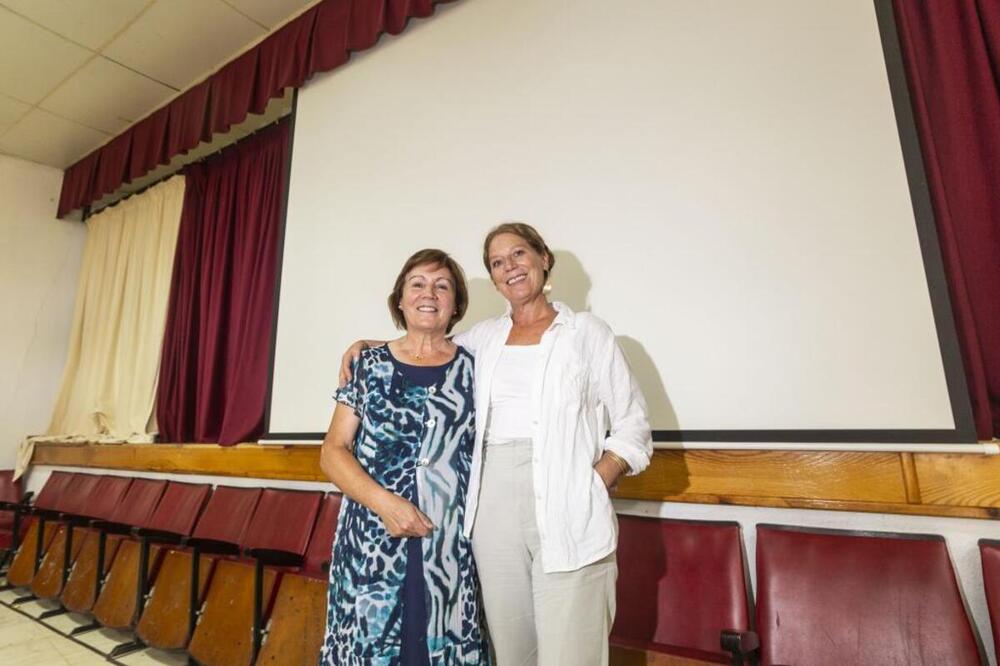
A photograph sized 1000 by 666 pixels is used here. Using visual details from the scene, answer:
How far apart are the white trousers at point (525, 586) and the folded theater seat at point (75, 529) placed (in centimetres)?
272

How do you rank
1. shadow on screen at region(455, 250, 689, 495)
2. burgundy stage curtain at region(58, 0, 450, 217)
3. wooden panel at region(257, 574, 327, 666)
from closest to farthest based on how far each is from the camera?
shadow on screen at region(455, 250, 689, 495)
wooden panel at region(257, 574, 327, 666)
burgundy stage curtain at region(58, 0, 450, 217)

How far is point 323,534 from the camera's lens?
212 cm

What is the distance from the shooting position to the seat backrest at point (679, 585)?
133 centimetres

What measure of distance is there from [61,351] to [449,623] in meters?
5.15

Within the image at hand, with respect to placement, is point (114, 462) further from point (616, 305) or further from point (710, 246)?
point (710, 246)

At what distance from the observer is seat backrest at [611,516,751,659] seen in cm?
133

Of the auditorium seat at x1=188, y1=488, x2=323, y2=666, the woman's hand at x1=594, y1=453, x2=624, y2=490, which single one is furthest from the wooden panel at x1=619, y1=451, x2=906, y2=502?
the auditorium seat at x1=188, y1=488, x2=323, y2=666

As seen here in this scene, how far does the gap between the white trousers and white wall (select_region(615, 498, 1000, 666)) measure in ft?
2.02

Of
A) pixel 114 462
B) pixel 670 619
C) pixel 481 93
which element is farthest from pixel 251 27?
pixel 670 619

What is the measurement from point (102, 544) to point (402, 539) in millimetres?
2465

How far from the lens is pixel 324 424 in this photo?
244 centimetres

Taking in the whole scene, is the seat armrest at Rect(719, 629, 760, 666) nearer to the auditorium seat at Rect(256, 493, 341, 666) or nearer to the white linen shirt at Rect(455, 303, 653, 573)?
the white linen shirt at Rect(455, 303, 653, 573)

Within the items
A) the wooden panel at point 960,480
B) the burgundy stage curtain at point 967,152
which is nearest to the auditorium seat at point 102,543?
the wooden panel at point 960,480

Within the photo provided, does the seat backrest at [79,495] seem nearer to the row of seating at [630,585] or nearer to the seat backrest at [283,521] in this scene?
the row of seating at [630,585]
